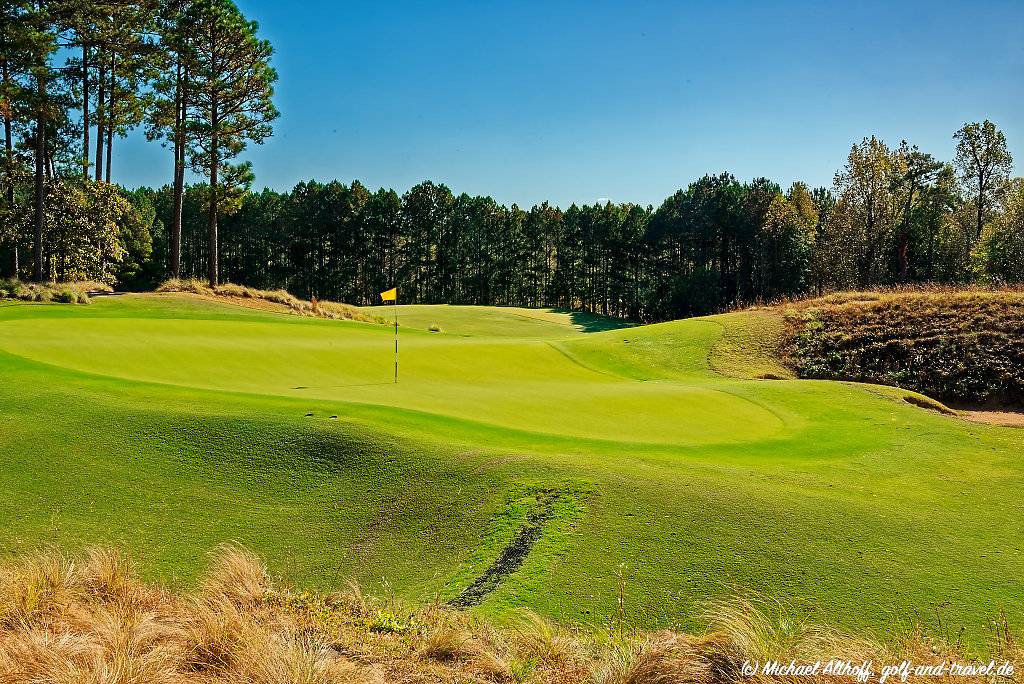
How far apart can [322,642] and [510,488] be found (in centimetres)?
308

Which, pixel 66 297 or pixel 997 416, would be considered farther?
pixel 66 297

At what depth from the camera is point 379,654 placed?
179 inches

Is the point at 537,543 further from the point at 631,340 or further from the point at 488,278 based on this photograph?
the point at 488,278

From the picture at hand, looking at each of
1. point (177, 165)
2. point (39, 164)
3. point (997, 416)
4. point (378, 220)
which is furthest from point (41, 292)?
point (378, 220)

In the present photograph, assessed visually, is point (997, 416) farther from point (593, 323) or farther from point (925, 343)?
point (593, 323)

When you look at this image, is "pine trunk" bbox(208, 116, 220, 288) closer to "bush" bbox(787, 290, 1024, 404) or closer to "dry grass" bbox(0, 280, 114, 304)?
"dry grass" bbox(0, 280, 114, 304)

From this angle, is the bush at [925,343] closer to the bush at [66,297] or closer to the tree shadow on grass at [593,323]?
the bush at [66,297]

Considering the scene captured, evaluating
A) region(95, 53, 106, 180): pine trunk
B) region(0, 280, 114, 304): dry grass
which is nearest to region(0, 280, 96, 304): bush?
region(0, 280, 114, 304): dry grass

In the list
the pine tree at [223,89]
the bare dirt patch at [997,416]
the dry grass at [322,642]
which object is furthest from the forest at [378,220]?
the dry grass at [322,642]

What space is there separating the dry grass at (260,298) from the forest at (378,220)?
6.84 ft

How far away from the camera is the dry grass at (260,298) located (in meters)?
29.1

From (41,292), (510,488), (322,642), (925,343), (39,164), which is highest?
(39,164)

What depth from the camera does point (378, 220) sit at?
224 ft

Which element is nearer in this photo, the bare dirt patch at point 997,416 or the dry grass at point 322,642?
the dry grass at point 322,642
